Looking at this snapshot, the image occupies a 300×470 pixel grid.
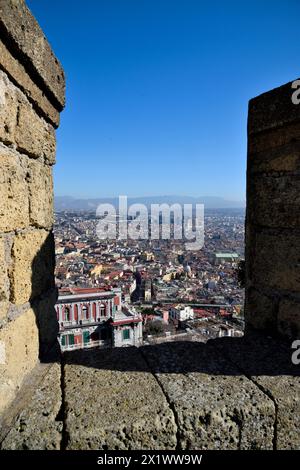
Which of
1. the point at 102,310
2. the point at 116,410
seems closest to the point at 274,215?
the point at 116,410

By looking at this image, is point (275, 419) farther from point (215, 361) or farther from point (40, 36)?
point (40, 36)

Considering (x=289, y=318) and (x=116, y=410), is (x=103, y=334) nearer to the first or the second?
(x=289, y=318)

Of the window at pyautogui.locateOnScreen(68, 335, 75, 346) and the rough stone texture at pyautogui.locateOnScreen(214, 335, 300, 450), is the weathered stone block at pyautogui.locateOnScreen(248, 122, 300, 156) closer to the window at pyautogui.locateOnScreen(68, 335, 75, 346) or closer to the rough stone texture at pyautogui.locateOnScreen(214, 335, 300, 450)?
the rough stone texture at pyautogui.locateOnScreen(214, 335, 300, 450)

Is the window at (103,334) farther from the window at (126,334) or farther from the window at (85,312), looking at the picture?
the window at (85,312)

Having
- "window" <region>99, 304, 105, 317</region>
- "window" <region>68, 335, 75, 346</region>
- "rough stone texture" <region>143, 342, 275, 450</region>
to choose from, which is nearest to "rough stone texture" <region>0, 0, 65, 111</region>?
"rough stone texture" <region>143, 342, 275, 450</region>

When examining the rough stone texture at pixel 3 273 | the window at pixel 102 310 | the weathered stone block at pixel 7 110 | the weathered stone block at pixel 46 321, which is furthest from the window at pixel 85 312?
the weathered stone block at pixel 7 110

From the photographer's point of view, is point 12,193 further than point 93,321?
No
